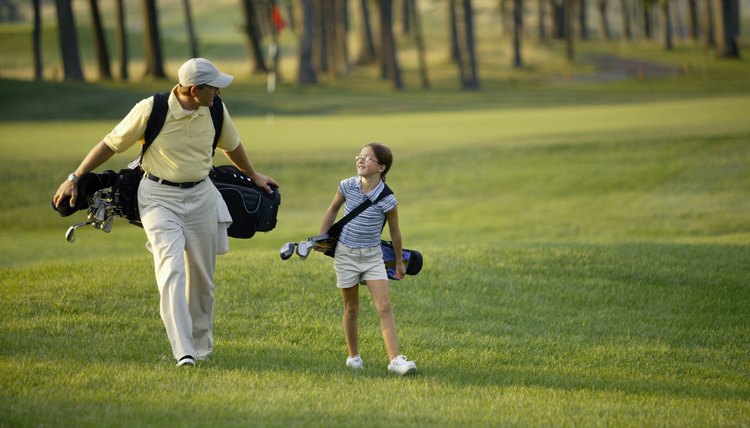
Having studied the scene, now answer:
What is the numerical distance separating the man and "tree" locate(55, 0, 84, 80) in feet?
164

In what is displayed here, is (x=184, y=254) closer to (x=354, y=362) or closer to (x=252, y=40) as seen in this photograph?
(x=354, y=362)

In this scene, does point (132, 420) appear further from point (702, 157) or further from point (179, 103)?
point (702, 157)

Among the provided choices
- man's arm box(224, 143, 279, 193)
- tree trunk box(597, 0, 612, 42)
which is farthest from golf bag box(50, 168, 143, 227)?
tree trunk box(597, 0, 612, 42)

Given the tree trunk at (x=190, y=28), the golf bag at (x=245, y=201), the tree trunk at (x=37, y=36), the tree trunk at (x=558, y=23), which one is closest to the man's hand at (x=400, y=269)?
the golf bag at (x=245, y=201)

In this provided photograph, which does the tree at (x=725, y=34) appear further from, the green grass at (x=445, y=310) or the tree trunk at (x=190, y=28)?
the green grass at (x=445, y=310)

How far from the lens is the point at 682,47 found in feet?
308

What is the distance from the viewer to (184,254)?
8117mm

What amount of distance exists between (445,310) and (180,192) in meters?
3.56

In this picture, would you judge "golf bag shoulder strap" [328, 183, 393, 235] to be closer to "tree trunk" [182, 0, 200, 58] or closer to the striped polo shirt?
the striped polo shirt

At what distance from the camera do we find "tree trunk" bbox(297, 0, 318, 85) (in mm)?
59062

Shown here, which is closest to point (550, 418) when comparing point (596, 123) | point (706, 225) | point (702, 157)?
point (706, 225)

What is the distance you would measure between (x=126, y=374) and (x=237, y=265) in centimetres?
473

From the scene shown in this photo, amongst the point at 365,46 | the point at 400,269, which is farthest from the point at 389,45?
the point at 400,269

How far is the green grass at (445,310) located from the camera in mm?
6938
